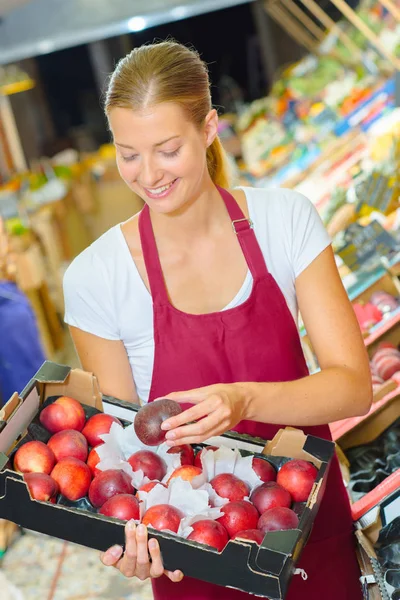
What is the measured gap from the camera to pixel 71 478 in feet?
4.82

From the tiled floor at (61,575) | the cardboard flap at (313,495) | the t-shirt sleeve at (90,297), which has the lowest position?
the tiled floor at (61,575)

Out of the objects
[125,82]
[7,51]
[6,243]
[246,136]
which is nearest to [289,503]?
[125,82]

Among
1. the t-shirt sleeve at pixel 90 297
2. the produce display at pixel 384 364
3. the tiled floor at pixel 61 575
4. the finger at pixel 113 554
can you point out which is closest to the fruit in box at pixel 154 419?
the finger at pixel 113 554

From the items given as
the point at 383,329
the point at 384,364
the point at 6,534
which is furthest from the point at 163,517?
the point at 6,534

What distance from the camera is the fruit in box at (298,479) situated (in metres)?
1.43

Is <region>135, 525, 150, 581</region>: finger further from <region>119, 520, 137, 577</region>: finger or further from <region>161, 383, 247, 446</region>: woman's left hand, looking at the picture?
<region>161, 383, 247, 446</region>: woman's left hand

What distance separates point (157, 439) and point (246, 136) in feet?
20.7

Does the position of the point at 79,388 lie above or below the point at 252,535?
above

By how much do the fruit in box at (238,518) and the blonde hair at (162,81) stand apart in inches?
30.0

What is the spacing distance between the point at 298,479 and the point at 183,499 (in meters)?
0.21

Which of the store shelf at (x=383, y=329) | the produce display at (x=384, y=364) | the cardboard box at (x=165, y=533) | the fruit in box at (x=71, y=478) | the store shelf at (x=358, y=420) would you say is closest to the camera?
the cardboard box at (x=165, y=533)

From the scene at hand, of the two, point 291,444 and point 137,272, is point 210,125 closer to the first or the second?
point 137,272

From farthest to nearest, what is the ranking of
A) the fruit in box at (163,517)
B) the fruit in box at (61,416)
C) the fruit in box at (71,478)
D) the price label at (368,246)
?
the price label at (368,246)
the fruit in box at (61,416)
the fruit in box at (71,478)
the fruit in box at (163,517)

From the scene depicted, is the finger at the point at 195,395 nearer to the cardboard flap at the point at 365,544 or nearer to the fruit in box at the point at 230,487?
the fruit in box at the point at 230,487
